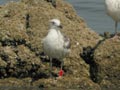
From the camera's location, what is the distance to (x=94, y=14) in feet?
84.3

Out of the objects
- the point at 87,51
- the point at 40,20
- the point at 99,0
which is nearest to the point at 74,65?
the point at 87,51

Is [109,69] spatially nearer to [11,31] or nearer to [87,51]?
[87,51]

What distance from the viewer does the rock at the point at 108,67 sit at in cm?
1585

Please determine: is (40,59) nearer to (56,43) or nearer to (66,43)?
(56,43)

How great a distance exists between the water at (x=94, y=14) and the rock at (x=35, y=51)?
5.67 metres

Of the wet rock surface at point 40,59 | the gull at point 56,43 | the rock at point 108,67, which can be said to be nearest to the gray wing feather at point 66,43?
the gull at point 56,43

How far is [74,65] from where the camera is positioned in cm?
1603

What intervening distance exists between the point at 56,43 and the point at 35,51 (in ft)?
2.07

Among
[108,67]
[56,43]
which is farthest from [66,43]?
[108,67]

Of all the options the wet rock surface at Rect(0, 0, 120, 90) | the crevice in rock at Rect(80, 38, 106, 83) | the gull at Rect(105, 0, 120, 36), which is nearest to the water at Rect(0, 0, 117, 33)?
the gull at Rect(105, 0, 120, 36)

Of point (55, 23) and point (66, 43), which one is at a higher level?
point (55, 23)

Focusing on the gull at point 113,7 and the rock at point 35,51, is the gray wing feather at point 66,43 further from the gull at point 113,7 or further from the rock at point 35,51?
the gull at point 113,7

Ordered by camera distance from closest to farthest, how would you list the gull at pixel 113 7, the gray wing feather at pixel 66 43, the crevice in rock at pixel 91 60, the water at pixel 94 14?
1. the gray wing feather at pixel 66 43
2. the crevice in rock at pixel 91 60
3. the gull at pixel 113 7
4. the water at pixel 94 14

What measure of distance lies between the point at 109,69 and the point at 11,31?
295cm
